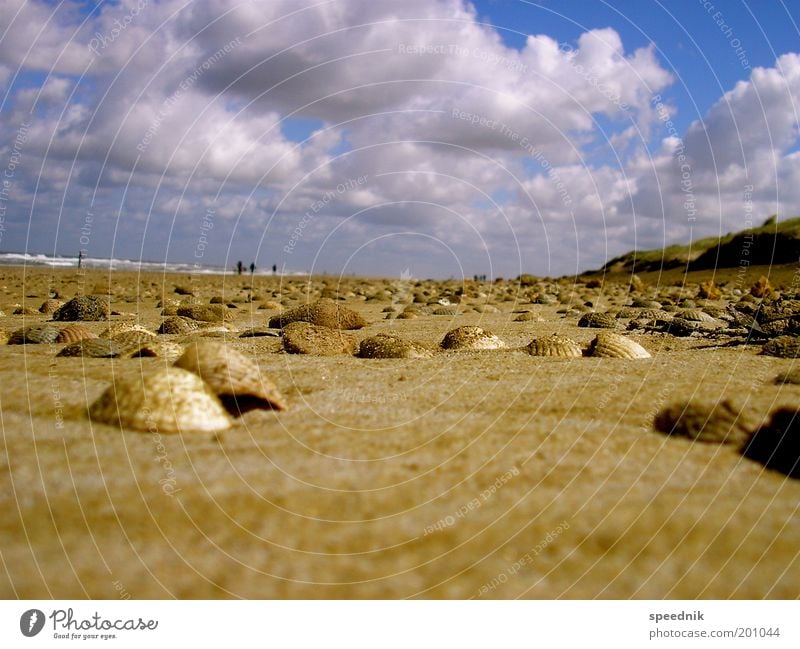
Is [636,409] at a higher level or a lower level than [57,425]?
higher

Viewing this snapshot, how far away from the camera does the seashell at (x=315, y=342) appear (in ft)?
19.6

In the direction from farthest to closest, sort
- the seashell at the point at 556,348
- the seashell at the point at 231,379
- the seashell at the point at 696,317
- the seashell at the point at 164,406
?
the seashell at the point at 696,317 → the seashell at the point at 556,348 → the seashell at the point at 231,379 → the seashell at the point at 164,406

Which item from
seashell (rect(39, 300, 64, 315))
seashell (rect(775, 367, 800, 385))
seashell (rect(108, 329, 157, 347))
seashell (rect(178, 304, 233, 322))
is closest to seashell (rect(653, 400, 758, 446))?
seashell (rect(775, 367, 800, 385))

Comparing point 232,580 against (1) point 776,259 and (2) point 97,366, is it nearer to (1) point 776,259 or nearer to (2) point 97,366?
(2) point 97,366

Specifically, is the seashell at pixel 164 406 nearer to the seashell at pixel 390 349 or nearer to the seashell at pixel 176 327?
the seashell at pixel 390 349

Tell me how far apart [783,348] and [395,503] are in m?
5.06

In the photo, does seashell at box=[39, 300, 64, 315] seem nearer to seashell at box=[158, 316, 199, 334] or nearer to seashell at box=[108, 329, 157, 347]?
seashell at box=[158, 316, 199, 334]

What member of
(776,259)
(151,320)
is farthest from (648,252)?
(151,320)

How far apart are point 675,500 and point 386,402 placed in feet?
6.30

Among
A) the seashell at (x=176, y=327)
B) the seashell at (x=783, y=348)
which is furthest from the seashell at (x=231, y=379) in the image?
the seashell at (x=783, y=348)

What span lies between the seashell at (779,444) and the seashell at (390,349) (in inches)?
129

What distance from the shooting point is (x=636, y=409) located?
369 cm

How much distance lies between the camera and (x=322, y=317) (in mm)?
8617
